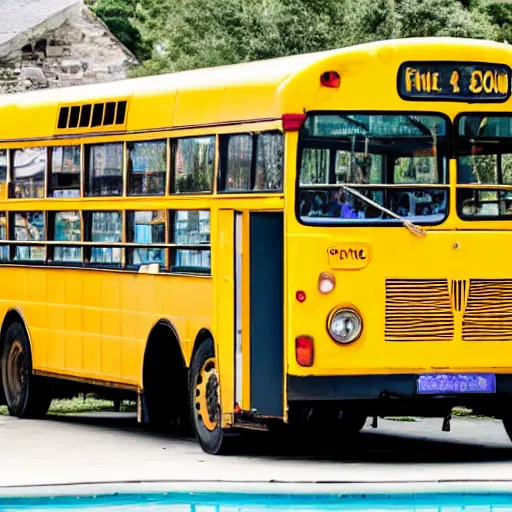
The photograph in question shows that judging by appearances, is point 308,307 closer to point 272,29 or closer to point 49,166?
point 49,166

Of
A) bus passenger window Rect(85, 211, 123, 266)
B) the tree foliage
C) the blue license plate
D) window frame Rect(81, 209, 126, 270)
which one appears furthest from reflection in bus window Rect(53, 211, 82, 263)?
the tree foliage

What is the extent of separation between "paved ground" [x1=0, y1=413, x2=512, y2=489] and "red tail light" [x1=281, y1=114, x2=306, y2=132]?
2.35 meters

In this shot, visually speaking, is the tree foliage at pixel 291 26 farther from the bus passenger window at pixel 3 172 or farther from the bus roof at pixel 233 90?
the bus roof at pixel 233 90

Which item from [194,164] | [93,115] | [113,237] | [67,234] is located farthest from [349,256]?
[67,234]

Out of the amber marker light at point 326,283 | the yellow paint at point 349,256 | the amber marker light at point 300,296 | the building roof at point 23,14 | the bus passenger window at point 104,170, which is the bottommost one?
the amber marker light at point 300,296

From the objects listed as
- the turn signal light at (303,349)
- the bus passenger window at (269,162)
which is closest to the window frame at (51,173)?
the bus passenger window at (269,162)

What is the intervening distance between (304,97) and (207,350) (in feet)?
7.45

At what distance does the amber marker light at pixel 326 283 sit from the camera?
45.4 feet

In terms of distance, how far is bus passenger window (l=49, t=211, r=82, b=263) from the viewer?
17875 mm

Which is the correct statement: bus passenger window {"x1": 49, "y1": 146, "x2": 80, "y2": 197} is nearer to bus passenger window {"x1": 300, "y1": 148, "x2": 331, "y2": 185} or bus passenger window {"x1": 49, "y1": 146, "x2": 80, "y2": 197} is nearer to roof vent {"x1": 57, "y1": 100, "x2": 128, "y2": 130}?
roof vent {"x1": 57, "y1": 100, "x2": 128, "y2": 130}

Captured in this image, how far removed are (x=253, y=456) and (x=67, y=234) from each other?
3997 mm

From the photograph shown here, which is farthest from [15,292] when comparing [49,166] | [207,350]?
[207,350]

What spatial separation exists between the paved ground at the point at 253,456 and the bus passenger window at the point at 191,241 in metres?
1.43

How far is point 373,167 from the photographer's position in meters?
14.1
